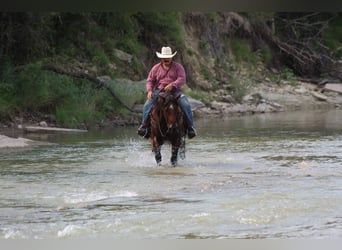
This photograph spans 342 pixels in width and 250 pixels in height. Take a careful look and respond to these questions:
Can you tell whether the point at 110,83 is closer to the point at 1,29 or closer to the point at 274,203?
the point at 1,29

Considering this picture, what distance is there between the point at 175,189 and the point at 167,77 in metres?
2.94

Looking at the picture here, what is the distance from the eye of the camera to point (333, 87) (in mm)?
36750

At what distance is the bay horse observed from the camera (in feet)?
42.7

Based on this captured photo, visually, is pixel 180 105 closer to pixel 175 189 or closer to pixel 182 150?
pixel 182 150

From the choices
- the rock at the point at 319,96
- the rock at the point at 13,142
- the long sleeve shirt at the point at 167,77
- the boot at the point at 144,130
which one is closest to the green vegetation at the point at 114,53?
the rock at the point at 319,96

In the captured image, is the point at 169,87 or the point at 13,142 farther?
the point at 13,142

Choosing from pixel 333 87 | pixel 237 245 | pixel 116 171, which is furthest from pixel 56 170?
pixel 333 87

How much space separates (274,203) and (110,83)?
14.7m

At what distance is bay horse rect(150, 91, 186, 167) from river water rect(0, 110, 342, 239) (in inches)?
13.9

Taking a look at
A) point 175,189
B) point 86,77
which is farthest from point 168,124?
point 86,77

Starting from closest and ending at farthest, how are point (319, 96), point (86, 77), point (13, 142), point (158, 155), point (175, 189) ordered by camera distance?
1. point (175, 189)
2. point (158, 155)
3. point (13, 142)
4. point (86, 77)
5. point (319, 96)

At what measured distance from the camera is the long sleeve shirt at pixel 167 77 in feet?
42.8

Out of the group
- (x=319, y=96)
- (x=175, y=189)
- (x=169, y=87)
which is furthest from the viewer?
(x=319, y=96)

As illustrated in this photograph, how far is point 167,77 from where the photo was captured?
13.1 m
